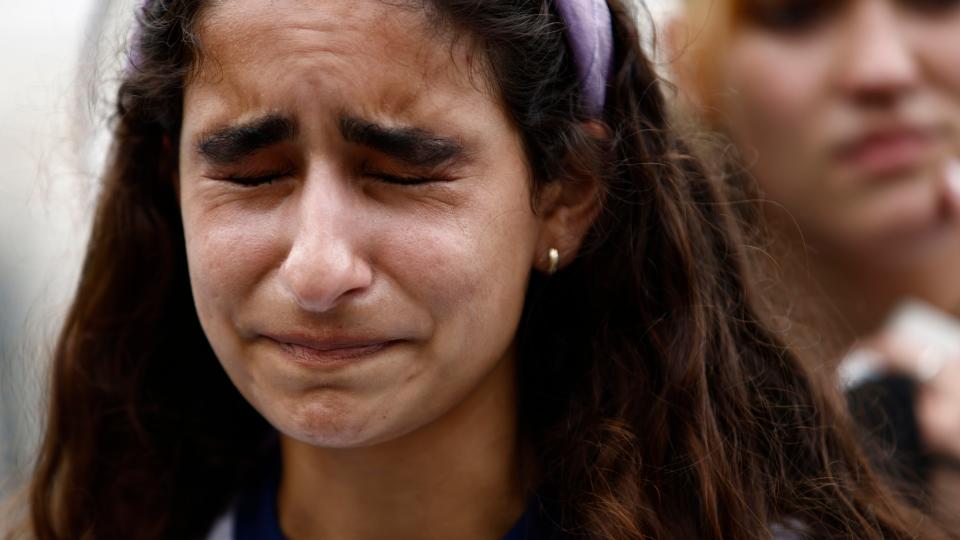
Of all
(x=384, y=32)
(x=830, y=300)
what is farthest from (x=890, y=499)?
(x=384, y=32)

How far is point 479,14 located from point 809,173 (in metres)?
1.35

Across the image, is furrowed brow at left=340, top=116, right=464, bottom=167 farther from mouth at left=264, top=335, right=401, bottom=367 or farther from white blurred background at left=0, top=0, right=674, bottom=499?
white blurred background at left=0, top=0, right=674, bottom=499

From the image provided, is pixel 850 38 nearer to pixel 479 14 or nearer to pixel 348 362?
pixel 479 14

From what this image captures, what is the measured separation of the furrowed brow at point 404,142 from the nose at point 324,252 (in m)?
0.09

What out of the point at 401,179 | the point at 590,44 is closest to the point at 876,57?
the point at 590,44

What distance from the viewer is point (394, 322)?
1.95 m

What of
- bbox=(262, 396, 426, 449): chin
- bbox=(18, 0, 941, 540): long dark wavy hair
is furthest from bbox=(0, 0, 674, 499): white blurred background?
bbox=(262, 396, 426, 449): chin

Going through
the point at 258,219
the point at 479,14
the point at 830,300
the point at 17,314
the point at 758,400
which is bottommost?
the point at 17,314

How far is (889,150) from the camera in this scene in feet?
9.92

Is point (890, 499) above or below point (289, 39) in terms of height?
below

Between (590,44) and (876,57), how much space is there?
108 centimetres

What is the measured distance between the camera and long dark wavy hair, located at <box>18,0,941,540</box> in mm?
2170

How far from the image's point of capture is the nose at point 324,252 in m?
1.87

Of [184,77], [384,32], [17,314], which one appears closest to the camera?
[384,32]
